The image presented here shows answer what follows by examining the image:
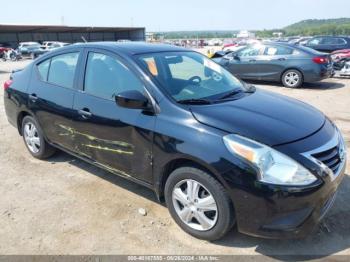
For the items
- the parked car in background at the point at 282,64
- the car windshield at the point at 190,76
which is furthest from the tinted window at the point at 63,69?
the parked car in background at the point at 282,64

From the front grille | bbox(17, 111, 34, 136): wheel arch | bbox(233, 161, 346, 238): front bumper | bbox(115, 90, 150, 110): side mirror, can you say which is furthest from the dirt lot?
bbox(115, 90, 150, 110): side mirror

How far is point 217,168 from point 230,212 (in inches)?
15.6

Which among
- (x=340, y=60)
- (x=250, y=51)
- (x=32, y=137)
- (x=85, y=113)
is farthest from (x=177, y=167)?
(x=340, y=60)

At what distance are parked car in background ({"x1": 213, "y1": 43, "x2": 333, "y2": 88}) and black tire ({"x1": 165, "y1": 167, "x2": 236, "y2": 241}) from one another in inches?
347

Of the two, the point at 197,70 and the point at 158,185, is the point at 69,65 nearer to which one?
the point at 197,70

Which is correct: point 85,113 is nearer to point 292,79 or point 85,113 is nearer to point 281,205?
point 281,205

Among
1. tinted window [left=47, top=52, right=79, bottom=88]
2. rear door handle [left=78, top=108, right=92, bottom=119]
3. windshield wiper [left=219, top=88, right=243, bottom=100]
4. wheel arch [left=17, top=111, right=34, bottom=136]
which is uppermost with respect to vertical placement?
tinted window [left=47, top=52, right=79, bottom=88]

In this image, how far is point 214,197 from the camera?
2.85 m

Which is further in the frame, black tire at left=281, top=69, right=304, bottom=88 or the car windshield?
black tire at left=281, top=69, right=304, bottom=88

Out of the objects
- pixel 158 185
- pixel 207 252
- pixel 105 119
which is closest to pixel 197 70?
pixel 105 119

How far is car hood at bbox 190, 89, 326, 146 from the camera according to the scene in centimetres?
282

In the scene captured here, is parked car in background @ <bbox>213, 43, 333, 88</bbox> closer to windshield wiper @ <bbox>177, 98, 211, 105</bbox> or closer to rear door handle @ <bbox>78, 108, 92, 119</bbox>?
windshield wiper @ <bbox>177, 98, 211, 105</bbox>

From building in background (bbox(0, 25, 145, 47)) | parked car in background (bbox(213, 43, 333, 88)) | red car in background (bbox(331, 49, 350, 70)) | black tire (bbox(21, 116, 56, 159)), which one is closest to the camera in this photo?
black tire (bbox(21, 116, 56, 159))

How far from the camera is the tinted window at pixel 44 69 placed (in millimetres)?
4555
